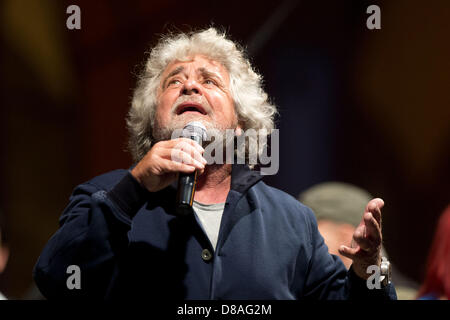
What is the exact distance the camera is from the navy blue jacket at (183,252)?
48.5 inches

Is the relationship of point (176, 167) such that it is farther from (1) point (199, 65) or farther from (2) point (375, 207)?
(1) point (199, 65)

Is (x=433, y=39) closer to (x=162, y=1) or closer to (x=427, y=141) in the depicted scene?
(x=427, y=141)

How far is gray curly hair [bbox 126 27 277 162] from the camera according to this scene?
1.76m

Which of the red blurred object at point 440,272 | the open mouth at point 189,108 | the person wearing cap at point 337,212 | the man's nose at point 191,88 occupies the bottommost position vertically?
the red blurred object at point 440,272

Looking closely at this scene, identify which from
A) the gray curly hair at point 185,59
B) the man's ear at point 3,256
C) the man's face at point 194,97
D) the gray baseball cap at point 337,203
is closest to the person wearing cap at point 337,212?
the gray baseball cap at point 337,203

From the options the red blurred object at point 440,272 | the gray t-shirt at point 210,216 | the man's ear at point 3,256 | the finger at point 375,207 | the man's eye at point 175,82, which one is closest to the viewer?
the finger at point 375,207

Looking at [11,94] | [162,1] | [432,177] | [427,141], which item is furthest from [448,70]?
[11,94]

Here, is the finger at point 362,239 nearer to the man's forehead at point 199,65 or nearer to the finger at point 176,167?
the finger at point 176,167

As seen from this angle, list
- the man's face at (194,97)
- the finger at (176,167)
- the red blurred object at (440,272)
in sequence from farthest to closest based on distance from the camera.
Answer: the red blurred object at (440,272) < the man's face at (194,97) < the finger at (176,167)

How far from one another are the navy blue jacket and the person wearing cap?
2.01 feet

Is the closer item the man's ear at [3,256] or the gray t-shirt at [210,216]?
the gray t-shirt at [210,216]

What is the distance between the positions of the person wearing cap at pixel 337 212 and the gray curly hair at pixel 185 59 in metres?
0.57

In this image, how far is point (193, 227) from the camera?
1396mm

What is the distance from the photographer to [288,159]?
2617mm
